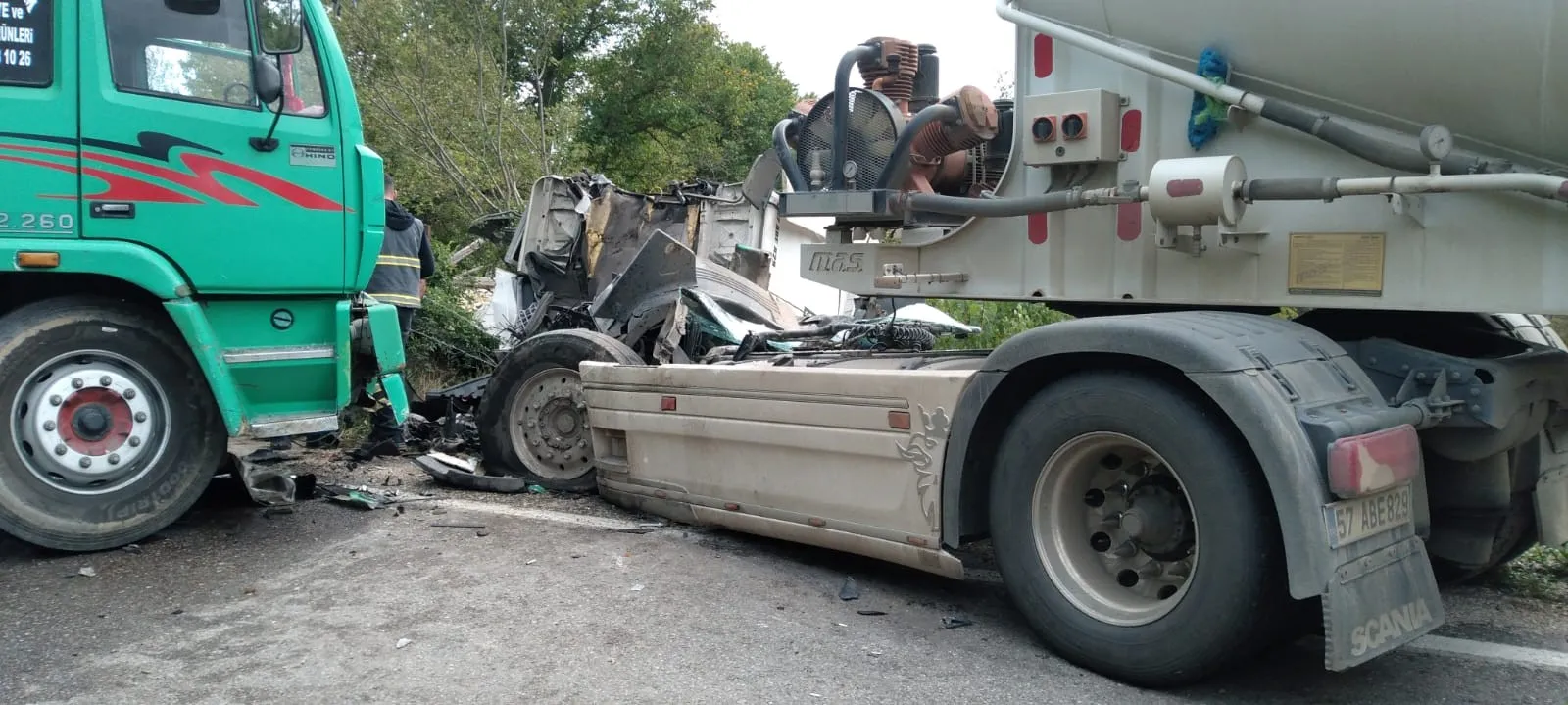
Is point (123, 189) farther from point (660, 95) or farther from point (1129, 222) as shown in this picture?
point (660, 95)

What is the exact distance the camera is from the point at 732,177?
2967 cm

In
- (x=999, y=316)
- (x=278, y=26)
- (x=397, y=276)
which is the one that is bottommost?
(x=999, y=316)

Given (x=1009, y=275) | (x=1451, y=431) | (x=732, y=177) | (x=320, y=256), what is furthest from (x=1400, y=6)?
(x=732, y=177)

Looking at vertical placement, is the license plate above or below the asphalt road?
above

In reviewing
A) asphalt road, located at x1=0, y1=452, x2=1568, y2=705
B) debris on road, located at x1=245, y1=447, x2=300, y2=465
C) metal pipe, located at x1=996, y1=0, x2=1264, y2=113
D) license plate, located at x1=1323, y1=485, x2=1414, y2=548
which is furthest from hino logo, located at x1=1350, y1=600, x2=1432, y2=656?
debris on road, located at x1=245, y1=447, x2=300, y2=465

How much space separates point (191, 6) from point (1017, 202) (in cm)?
371

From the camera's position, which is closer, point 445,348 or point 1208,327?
point 1208,327

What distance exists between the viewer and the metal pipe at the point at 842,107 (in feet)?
15.7

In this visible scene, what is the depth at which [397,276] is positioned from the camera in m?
8.27

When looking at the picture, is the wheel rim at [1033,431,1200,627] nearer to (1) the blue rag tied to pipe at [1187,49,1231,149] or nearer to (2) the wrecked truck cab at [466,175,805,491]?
(1) the blue rag tied to pipe at [1187,49,1231,149]

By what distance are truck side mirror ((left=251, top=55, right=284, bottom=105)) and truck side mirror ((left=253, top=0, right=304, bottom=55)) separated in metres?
0.06

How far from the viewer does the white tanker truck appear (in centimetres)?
329

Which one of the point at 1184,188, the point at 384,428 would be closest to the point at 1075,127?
the point at 1184,188

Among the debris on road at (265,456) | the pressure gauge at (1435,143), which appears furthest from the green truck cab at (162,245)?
the pressure gauge at (1435,143)
